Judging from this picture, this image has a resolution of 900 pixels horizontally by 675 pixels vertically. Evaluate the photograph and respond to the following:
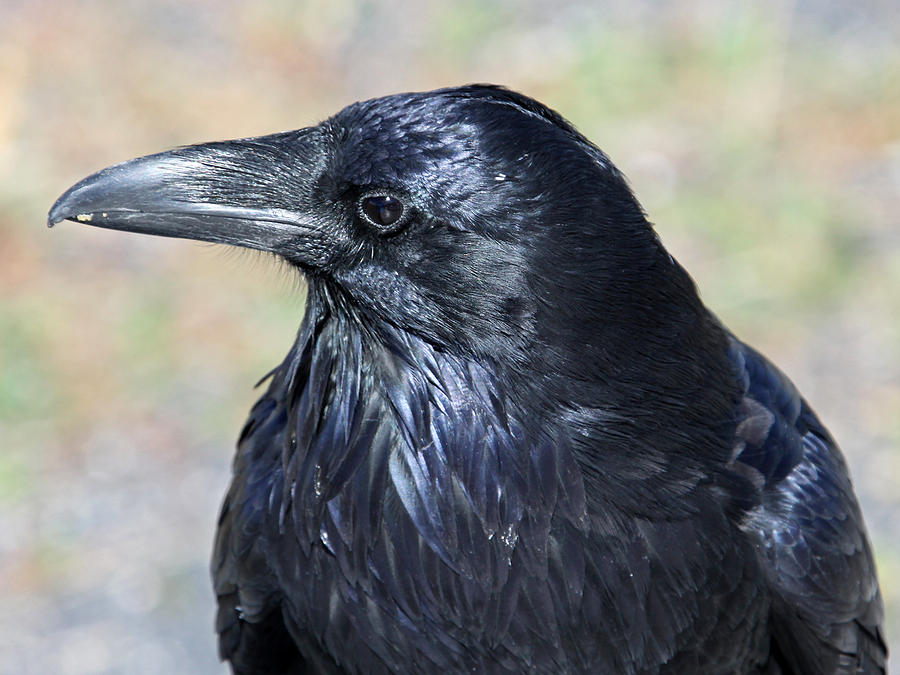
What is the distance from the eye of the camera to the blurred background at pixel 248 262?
5.32 m

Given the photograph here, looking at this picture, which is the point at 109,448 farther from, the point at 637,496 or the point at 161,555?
the point at 637,496

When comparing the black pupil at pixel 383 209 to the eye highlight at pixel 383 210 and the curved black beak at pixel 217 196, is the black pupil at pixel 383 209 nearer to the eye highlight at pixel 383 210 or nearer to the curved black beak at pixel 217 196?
the eye highlight at pixel 383 210

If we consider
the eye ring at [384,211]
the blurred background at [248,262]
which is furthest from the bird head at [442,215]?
the blurred background at [248,262]

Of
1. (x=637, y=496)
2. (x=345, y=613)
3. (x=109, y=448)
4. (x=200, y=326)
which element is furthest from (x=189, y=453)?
(x=637, y=496)

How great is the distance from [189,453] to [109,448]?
1.25 feet

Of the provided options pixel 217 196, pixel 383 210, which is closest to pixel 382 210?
pixel 383 210

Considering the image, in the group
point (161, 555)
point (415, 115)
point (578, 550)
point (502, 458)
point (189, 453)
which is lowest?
point (578, 550)

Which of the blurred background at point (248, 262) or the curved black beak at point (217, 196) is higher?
the blurred background at point (248, 262)

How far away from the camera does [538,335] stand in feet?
8.43

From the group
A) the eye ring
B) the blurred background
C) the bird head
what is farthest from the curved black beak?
the blurred background

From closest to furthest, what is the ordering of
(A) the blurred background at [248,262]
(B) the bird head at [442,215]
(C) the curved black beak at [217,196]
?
(B) the bird head at [442,215]
(C) the curved black beak at [217,196]
(A) the blurred background at [248,262]

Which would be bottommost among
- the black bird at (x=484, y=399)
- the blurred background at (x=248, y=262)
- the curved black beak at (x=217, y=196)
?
the black bird at (x=484, y=399)

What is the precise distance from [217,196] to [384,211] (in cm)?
39

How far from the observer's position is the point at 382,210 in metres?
2.58
